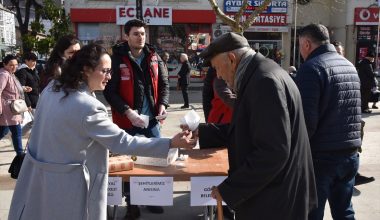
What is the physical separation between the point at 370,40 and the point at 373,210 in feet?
61.1

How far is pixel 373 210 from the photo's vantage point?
14.7ft

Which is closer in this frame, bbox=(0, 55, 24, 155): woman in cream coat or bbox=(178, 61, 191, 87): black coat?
bbox=(0, 55, 24, 155): woman in cream coat

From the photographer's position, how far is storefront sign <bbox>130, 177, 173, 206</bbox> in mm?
2811

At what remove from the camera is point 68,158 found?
7.47 ft

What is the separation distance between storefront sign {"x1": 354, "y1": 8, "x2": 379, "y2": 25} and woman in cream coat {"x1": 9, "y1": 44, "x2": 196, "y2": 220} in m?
20.8

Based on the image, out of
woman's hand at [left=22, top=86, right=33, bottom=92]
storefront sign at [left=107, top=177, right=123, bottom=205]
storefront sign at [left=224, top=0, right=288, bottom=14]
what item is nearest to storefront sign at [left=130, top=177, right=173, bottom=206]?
storefront sign at [left=107, top=177, right=123, bottom=205]

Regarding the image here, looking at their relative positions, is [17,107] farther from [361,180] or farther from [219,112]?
[361,180]

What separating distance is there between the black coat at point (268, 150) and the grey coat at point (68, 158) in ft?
2.13

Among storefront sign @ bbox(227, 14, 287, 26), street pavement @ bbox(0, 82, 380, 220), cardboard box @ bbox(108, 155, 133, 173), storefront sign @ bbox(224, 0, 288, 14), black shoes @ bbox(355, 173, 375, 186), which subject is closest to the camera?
cardboard box @ bbox(108, 155, 133, 173)

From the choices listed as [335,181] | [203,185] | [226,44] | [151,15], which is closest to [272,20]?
[151,15]

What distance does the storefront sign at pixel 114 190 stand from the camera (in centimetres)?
283

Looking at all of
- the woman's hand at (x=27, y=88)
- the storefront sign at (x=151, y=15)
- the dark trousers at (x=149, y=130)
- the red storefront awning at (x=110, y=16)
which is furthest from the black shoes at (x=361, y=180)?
the storefront sign at (x=151, y=15)

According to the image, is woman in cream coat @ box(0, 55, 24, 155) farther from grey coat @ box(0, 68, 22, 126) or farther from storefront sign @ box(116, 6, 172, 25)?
storefront sign @ box(116, 6, 172, 25)

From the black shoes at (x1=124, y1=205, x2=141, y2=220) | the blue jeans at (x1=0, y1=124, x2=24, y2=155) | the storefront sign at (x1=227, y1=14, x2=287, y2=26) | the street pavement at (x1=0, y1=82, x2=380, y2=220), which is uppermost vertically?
the storefront sign at (x1=227, y1=14, x2=287, y2=26)
